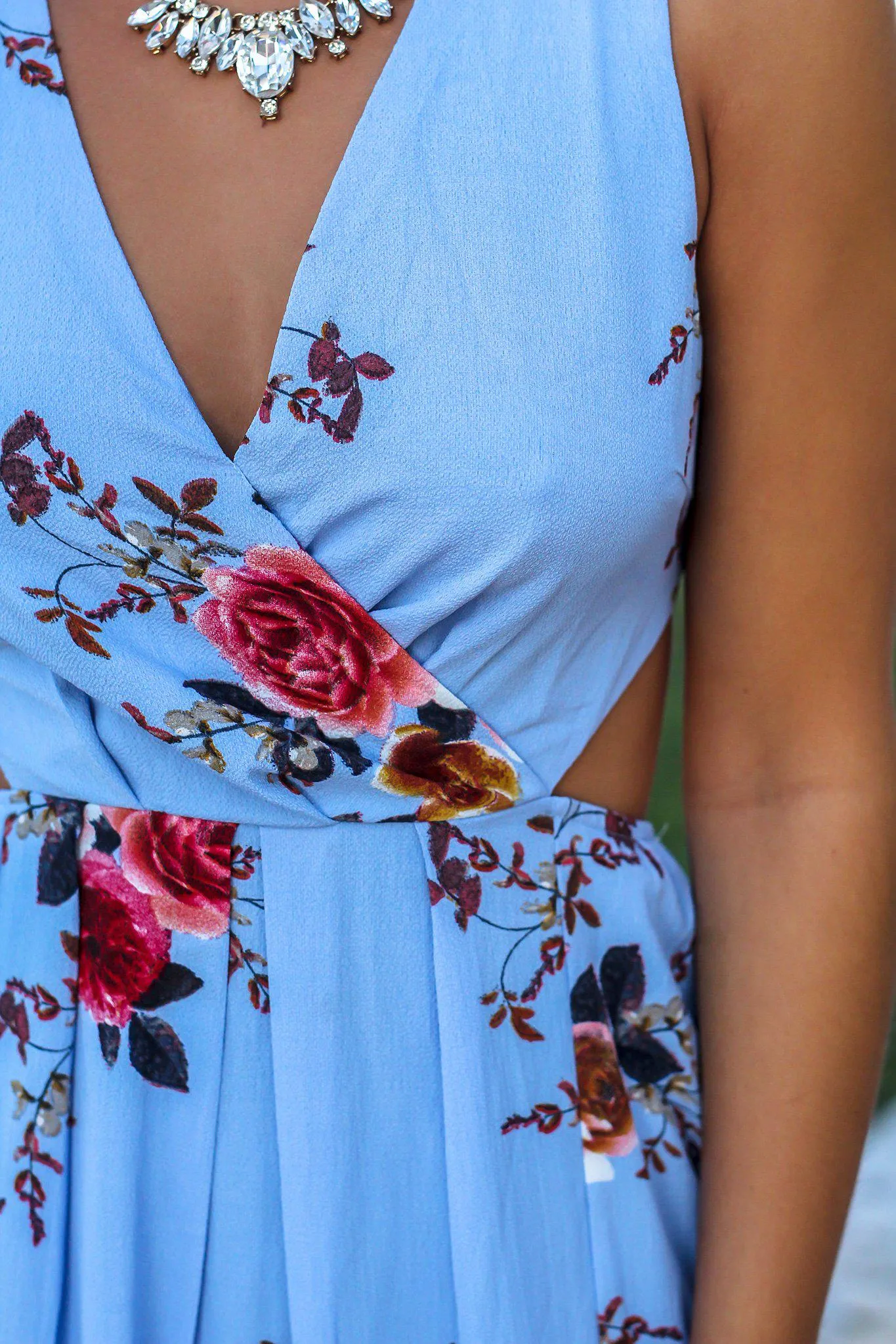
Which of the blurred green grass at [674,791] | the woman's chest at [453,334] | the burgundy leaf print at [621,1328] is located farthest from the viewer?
the blurred green grass at [674,791]

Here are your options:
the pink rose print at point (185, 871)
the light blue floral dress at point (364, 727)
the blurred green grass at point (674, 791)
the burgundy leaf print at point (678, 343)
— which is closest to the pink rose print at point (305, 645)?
the light blue floral dress at point (364, 727)

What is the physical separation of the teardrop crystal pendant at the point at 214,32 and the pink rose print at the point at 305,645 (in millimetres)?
338

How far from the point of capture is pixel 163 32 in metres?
0.87

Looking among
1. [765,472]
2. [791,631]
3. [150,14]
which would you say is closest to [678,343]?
[765,472]

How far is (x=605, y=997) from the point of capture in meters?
0.93

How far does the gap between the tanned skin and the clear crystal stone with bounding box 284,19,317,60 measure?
0.05 feet

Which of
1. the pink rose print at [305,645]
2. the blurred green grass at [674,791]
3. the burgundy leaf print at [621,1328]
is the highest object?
the pink rose print at [305,645]

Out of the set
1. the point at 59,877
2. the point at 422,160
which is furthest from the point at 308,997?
the point at 422,160

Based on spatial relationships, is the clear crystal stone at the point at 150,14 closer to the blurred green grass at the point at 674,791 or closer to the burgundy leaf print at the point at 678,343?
the burgundy leaf print at the point at 678,343

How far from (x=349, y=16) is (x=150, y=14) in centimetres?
14

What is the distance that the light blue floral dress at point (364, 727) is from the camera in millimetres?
784

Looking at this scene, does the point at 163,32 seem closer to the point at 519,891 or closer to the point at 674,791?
the point at 519,891

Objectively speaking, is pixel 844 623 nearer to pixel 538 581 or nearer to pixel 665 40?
pixel 538 581

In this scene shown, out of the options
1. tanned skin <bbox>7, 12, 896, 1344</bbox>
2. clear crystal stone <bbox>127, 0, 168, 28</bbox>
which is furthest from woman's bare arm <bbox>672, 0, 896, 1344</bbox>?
clear crystal stone <bbox>127, 0, 168, 28</bbox>
